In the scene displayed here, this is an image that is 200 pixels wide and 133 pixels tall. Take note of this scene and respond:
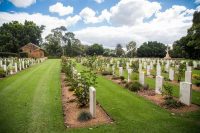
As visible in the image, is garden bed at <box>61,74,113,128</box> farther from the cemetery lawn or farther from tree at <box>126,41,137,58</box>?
tree at <box>126,41,137,58</box>

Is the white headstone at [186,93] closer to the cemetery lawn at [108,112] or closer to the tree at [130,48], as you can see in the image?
the cemetery lawn at [108,112]

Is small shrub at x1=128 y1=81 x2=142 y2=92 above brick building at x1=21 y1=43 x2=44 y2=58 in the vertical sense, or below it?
below

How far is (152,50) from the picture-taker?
7462 centimetres

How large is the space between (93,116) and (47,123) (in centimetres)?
156

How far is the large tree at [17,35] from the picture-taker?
227 feet

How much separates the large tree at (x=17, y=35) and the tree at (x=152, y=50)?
136 ft

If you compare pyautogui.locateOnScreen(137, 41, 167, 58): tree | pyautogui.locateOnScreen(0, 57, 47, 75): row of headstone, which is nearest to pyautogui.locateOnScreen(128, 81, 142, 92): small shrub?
pyautogui.locateOnScreen(0, 57, 47, 75): row of headstone

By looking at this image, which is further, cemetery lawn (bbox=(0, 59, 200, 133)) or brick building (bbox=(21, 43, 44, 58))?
brick building (bbox=(21, 43, 44, 58))

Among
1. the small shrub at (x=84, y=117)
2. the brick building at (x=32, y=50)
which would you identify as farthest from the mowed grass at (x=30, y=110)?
the brick building at (x=32, y=50)

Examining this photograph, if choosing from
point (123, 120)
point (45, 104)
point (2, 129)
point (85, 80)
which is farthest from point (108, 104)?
Answer: point (2, 129)

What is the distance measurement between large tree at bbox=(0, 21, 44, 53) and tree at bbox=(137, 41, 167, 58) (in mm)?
41534

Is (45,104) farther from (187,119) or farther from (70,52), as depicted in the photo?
(70,52)

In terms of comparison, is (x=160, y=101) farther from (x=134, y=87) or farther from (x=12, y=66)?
(x=12, y=66)

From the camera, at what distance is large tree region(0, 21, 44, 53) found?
227ft
